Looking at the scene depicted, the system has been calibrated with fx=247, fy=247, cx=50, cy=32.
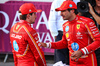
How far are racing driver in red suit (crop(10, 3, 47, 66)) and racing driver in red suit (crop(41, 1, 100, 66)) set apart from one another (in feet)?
1.50

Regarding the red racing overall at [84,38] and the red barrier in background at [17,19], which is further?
the red barrier in background at [17,19]

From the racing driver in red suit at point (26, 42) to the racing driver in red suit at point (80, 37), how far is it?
1.50ft

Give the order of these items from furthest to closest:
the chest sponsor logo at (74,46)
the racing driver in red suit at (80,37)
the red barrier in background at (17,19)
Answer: the red barrier in background at (17,19) → the chest sponsor logo at (74,46) → the racing driver in red suit at (80,37)

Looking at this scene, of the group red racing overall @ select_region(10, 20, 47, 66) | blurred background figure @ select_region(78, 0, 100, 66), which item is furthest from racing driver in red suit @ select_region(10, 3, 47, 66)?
blurred background figure @ select_region(78, 0, 100, 66)

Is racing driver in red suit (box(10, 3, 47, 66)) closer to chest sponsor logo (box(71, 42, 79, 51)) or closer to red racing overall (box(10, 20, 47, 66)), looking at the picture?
red racing overall (box(10, 20, 47, 66))

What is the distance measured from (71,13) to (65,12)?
0.28 feet

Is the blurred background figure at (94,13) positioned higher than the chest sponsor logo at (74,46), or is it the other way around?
the blurred background figure at (94,13)

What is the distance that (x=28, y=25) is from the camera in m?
3.40

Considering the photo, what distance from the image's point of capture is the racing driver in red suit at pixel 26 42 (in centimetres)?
333

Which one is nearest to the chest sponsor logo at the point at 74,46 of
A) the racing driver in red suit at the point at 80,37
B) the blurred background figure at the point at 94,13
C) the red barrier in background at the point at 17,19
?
the racing driver in red suit at the point at 80,37

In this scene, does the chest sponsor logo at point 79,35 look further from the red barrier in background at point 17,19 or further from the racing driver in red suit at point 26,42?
the red barrier in background at point 17,19

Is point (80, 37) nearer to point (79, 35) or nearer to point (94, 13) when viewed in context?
point (79, 35)

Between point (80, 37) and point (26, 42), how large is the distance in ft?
2.43

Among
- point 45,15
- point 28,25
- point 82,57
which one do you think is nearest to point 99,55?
point 82,57
